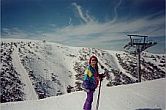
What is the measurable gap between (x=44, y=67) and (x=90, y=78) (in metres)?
0.37

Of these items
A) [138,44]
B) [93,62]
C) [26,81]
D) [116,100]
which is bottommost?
[116,100]

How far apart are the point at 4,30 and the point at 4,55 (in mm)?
178

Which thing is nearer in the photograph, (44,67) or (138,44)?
(44,67)

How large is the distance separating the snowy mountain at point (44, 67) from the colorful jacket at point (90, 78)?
12 centimetres

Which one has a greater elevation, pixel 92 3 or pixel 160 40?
pixel 92 3

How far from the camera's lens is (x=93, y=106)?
2.62m

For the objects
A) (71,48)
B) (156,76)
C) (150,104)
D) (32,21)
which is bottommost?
(150,104)

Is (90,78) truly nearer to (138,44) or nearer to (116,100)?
(116,100)

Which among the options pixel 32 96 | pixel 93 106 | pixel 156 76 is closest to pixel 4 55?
pixel 32 96

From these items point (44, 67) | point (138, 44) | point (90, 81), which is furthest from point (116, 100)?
point (44, 67)

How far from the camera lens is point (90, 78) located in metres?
2.55

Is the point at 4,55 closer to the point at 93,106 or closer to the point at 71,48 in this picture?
the point at 71,48

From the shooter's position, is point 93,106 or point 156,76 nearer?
point 93,106

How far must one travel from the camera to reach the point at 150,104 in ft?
8.95
